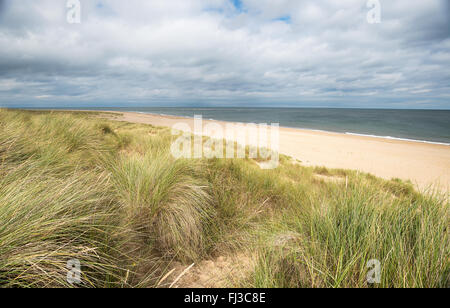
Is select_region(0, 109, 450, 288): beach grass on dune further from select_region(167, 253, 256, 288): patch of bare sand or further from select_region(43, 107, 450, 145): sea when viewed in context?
select_region(43, 107, 450, 145): sea

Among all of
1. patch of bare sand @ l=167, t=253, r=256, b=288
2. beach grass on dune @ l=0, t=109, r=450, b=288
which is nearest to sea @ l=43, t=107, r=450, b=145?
beach grass on dune @ l=0, t=109, r=450, b=288

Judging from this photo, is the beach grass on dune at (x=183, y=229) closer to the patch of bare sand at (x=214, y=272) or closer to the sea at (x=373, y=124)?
the patch of bare sand at (x=214, y=272)

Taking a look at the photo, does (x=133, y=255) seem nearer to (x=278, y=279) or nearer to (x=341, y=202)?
(x=278, y=279)

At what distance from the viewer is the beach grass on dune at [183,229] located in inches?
57.8

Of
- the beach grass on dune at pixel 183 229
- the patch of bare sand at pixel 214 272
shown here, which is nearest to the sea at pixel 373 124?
the beach grass on dune at pixel 183 229

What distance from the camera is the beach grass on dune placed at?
1.47m

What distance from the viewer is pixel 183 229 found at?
252 centimetres

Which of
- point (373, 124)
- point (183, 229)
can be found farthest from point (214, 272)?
point (373, 124)

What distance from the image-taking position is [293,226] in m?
2.39
